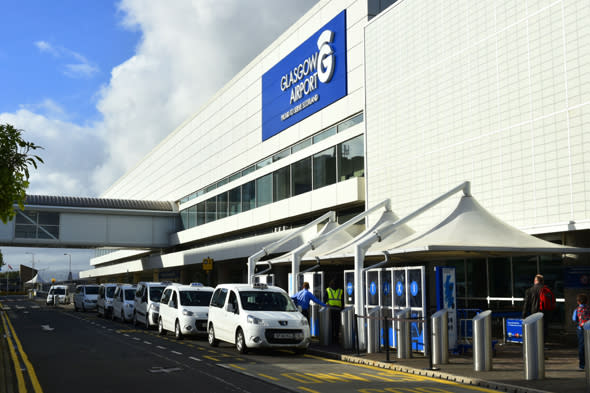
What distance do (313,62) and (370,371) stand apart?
2150 centimetres

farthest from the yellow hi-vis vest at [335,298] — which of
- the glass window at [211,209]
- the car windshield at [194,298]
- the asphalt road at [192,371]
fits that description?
the glass window at [211,209]

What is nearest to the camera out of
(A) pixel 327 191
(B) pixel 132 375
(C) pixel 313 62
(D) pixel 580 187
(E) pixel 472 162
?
(B) pixel 132 375

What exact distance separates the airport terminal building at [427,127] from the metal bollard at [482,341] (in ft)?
18.8

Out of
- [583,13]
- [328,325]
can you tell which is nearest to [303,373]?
[328,325]

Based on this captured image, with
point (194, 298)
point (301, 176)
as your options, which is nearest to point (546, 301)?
point (194, 298)

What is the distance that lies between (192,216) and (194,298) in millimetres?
30178

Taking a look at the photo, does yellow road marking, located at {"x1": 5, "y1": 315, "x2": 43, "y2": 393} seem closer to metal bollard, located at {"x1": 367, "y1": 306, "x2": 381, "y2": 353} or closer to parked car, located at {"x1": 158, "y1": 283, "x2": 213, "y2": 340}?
parked car, located at {"x1": 158, "y1": 283, "x2": 213, "y2": 340}

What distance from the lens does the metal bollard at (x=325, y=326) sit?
1922 cm

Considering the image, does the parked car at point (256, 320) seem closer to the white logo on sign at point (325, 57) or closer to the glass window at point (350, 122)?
the glass window at point (350, 122)

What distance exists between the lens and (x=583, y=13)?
1734 cm

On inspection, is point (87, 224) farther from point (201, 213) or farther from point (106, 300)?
point (106, 300)

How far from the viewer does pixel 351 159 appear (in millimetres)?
29062

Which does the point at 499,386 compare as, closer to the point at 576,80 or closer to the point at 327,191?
the point at 576,80

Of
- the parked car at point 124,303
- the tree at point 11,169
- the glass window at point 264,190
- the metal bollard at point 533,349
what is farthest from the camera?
the glass window at point 264,190
